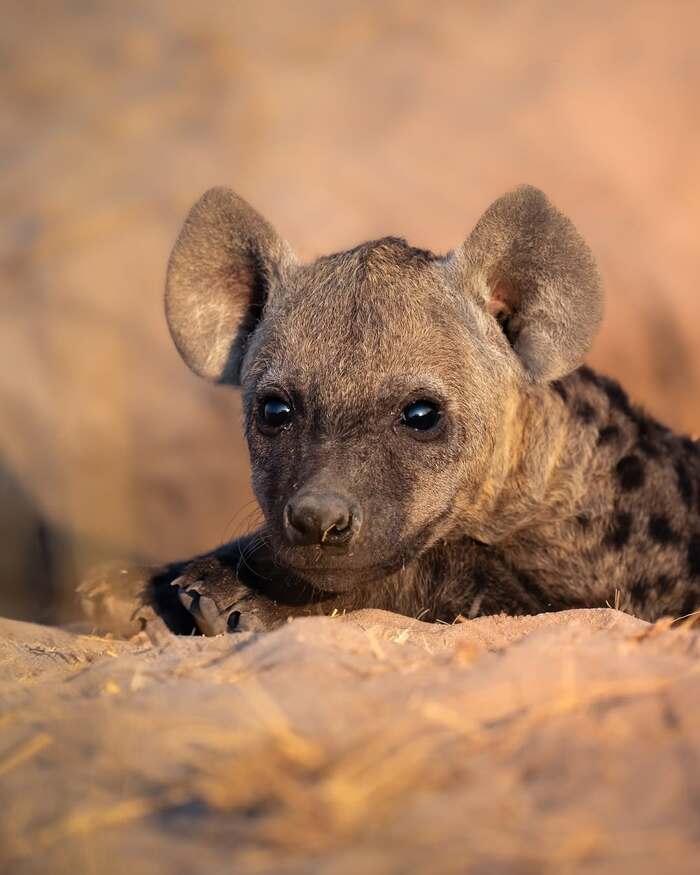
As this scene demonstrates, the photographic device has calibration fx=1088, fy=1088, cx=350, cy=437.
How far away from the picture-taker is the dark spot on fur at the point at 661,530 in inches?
133

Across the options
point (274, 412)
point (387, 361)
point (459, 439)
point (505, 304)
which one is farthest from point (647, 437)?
point (274, 412)

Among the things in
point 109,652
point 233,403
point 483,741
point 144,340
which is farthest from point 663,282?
point 483,741

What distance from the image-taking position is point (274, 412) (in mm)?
3207

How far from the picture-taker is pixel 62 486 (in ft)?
19.9

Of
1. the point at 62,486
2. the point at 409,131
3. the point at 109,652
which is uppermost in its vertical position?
the point at 409,131

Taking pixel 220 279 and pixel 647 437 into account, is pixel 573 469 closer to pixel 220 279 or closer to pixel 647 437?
pixel 647 437

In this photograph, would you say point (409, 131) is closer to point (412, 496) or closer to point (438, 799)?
point (412, 496)

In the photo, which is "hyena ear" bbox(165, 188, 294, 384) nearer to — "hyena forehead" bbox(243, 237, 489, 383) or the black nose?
"hyena forehead" bbox(243, 237, 489, 383)

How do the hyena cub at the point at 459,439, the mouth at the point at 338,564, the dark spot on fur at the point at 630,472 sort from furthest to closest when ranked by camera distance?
the dark spot on fur at the point at 630,472 < the hyena cub at the point at 459,439 < the mouth at the point at 338,564

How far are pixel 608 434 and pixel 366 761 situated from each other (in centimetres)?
220

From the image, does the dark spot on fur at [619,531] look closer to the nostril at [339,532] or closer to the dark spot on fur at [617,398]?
the dark spot on fur at [617,398]

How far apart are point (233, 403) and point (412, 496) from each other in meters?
3.39

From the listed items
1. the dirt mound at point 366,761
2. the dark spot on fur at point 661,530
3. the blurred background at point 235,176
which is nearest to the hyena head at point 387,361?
the dark spot on fur at point 661,530

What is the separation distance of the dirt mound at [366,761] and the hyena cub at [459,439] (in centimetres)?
108
